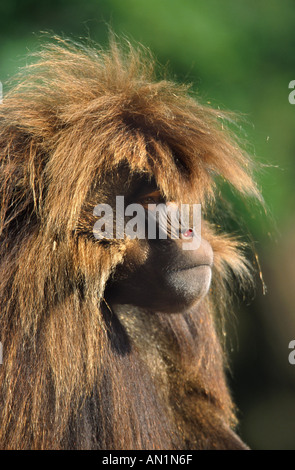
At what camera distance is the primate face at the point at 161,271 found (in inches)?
67.1

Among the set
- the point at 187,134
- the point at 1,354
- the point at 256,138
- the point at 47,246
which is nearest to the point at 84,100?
the point at 187,134

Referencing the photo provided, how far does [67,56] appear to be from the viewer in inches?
79.8

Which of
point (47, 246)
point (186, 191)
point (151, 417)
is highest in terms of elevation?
point (186, 191)

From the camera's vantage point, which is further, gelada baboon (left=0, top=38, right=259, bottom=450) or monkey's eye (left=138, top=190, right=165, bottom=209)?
monkey's eye (left=138, top=190, right=165, bottom=209)

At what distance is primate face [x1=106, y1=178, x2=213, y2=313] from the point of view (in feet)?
5.59

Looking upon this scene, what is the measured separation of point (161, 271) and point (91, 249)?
198mm

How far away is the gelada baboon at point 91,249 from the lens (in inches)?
64.6

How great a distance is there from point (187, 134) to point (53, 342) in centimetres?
67

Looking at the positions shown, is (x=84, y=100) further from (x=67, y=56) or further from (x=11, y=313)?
(x=11, y=313)

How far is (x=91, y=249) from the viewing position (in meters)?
1.65

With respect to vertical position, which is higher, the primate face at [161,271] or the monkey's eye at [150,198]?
the monkey's eye at [150,198]

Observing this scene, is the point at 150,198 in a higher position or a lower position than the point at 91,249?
higher

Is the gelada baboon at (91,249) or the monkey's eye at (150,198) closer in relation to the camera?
the gelada baboon at (91,249)

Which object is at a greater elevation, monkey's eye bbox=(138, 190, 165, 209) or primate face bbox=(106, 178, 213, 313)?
monkey's eye bbox=(138, 190, 165, 209)
